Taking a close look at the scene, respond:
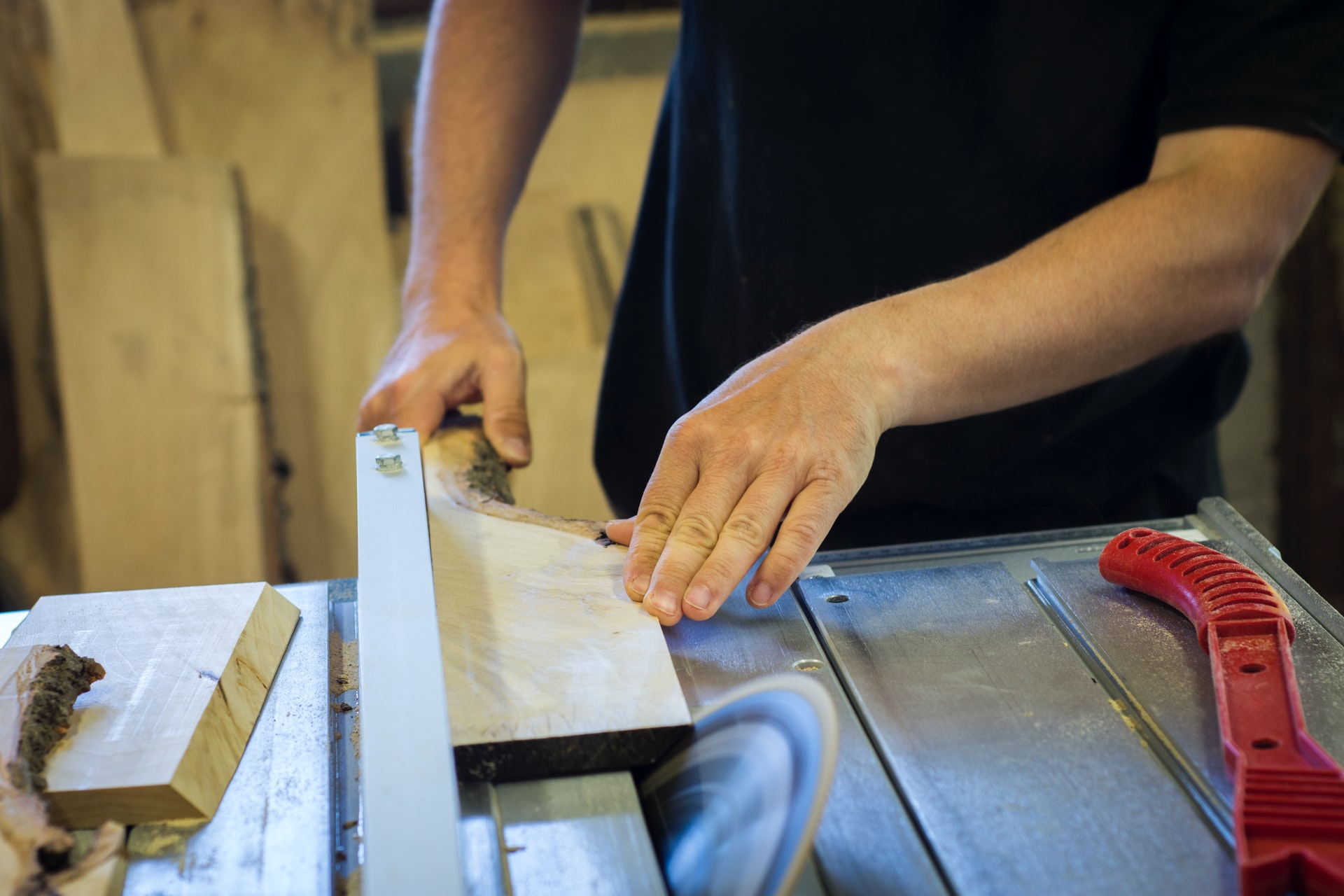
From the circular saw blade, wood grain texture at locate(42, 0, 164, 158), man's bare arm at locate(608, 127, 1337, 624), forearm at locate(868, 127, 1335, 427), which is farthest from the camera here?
wood grain texture at locate(42, 0, 164, 158)

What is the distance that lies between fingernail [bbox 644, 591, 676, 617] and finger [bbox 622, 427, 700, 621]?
30 millimetres

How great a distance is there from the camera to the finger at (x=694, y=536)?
939mm

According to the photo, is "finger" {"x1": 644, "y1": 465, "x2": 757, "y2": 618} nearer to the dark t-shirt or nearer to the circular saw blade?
the circular saw blade

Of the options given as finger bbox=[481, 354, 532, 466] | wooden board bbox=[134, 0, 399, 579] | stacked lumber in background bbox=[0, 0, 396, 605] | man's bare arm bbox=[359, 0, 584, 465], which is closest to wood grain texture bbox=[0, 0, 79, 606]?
stacked lumber in background bbox=[0, 0, 396, 605]

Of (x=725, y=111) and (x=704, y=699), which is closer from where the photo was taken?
(x=704, y=699)

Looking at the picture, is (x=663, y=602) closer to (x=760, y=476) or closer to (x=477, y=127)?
(x=760, y=476)

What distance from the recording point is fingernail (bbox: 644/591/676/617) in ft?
3.06

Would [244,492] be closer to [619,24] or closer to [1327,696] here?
[619,24]

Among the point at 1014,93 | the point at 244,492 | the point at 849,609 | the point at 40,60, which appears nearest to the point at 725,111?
the point at 1014,93

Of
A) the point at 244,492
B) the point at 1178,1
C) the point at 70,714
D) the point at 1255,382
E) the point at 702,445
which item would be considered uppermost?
the point at 1178,1

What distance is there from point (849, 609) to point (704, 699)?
0.69 feet

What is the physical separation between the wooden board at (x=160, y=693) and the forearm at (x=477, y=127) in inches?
27.9

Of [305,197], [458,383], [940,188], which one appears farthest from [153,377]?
[940,188]

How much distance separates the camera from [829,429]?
1027 millimetres
